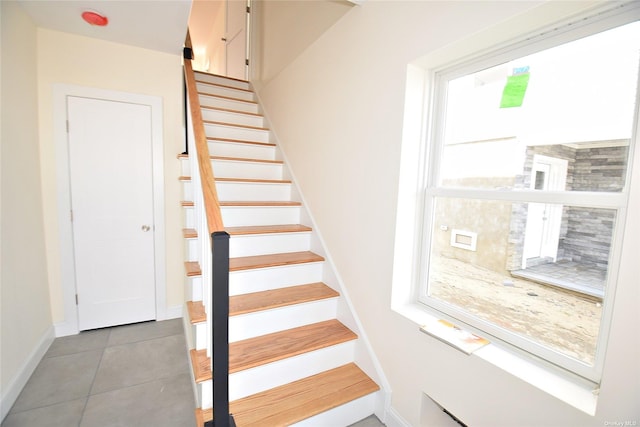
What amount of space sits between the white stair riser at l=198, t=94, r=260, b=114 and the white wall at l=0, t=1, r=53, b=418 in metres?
1.39

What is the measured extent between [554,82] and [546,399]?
47.2 inches

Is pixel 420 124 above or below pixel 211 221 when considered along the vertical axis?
above

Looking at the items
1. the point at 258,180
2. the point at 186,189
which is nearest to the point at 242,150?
the point at 258,180

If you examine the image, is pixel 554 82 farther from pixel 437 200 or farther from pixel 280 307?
pixel 280 307

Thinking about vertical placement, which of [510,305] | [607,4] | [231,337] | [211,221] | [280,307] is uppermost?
[607,4]

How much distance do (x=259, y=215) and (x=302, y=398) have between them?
1422mm

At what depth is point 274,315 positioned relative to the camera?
195 centimetres

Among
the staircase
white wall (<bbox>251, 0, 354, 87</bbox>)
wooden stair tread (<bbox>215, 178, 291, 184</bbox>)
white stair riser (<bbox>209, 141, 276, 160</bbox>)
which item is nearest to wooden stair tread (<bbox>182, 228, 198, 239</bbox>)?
the staircase

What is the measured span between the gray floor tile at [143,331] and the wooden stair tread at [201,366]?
1116mm

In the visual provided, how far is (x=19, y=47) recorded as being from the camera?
2.05 m

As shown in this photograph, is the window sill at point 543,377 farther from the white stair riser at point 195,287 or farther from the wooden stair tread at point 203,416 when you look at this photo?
the white stair riser at point 195,287

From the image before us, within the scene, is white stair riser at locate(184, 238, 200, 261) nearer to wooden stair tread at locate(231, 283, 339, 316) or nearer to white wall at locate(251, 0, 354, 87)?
wooden stair tread at locate(231, 283, 339, 316)

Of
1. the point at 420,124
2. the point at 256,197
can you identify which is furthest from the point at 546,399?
the point at 256,197

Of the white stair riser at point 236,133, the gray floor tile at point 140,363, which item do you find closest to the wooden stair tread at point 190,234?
the gray floor tile at point 140,363
